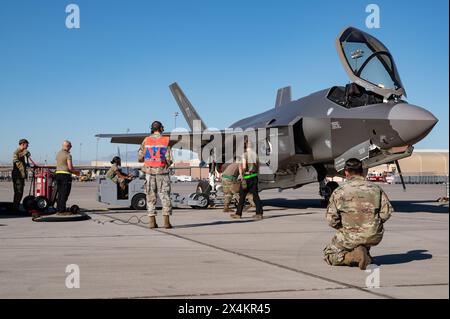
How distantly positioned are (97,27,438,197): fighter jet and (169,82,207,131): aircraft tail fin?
391 inches

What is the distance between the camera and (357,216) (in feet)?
16.8

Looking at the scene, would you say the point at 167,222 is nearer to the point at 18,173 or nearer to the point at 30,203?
the point at 30,203

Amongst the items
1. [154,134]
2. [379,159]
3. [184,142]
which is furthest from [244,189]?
[184,142]

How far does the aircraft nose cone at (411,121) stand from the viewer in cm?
1066

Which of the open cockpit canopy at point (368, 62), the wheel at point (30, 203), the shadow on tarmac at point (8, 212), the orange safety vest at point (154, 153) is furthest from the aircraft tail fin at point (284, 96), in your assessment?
the orange safety vest at point (154, 153)

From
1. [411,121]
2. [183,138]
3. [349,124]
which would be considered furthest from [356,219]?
[183,138]

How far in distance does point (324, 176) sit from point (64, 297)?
11412 millimetres

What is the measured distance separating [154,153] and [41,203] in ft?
14.2

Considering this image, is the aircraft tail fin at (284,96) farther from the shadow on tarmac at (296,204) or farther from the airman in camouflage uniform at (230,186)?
the airman in camouflage uniform at (230,186)

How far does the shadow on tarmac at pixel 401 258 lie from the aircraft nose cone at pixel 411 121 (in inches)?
201

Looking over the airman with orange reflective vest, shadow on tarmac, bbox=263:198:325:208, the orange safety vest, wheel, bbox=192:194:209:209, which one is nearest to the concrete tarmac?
the airman with orange reflective vest

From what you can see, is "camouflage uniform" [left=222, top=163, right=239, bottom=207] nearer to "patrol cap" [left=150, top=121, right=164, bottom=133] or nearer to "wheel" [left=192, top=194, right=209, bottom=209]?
"wheel" [left=192, top=194, right=209, bottom=209]

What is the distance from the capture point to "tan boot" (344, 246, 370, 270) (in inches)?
196
